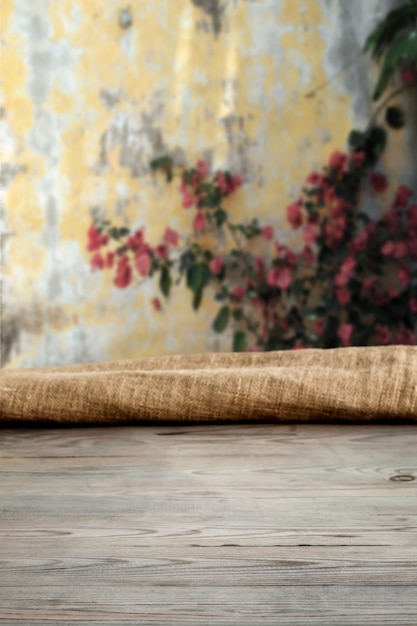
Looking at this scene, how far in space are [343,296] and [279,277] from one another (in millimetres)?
263

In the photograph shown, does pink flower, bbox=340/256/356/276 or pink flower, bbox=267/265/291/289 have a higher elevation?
pink flower, bbox=340/256/356/276

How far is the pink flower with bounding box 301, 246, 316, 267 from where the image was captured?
3.25 metres

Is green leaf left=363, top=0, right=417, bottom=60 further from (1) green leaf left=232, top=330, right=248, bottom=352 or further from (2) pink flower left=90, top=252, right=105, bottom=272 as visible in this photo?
(2) pink flower left=90, top=252, right=105, bottom=272

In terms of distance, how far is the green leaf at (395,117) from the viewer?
3.21 m

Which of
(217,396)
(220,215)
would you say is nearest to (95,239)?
(220,215)

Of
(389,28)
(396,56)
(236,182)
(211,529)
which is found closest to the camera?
(211,529)

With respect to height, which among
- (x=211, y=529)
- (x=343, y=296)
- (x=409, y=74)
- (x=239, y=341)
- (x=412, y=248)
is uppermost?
(x=409, y=74)

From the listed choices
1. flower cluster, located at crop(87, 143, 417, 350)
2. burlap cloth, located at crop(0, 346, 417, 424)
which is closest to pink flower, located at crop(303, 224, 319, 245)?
flower cluster, located at crop(87, 143, 417, 350)

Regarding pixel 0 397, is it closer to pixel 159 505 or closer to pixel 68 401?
pixel 68 401

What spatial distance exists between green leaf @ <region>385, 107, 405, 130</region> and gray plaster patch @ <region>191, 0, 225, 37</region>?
75 centimetres

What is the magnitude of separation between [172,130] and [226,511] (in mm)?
2725

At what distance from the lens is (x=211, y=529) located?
0.66 metres

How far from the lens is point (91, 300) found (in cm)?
331

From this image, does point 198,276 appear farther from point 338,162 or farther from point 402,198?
point 402,198
